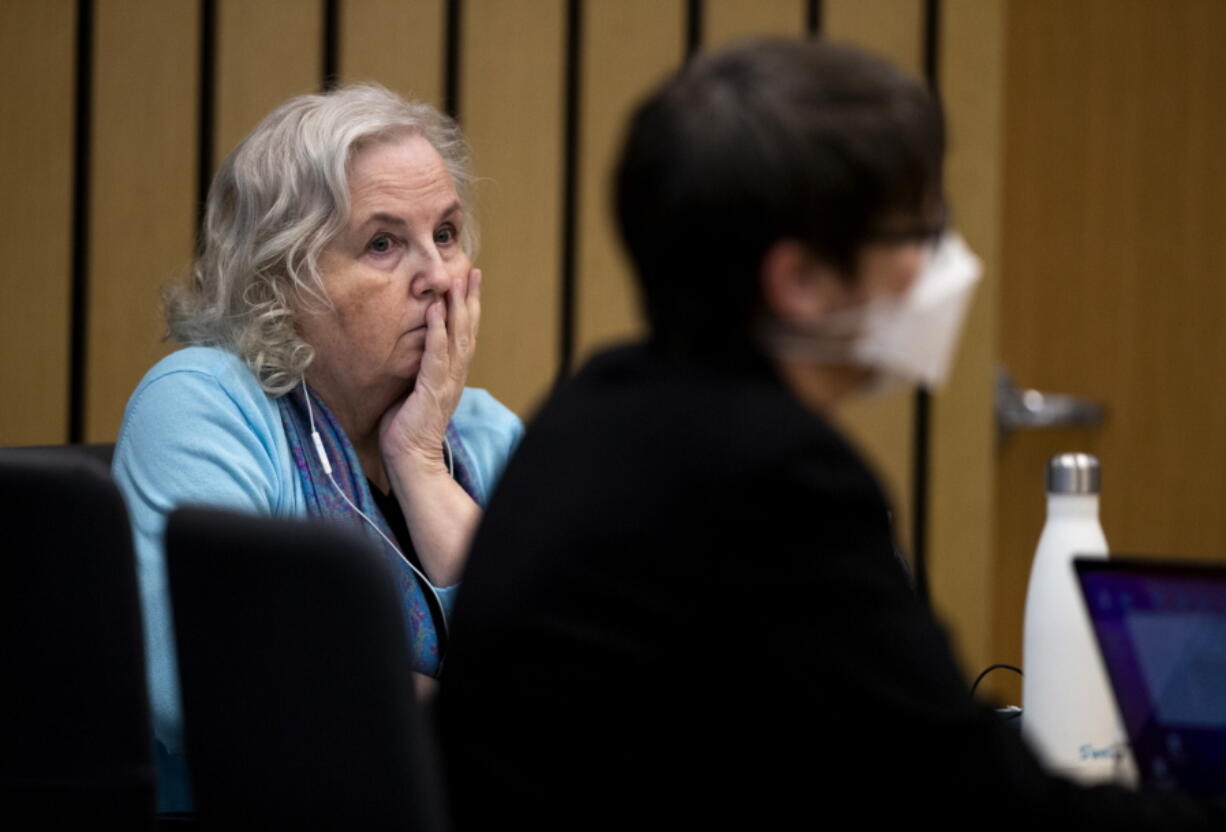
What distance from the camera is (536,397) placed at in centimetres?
322

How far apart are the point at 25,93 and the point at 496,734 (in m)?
2.27

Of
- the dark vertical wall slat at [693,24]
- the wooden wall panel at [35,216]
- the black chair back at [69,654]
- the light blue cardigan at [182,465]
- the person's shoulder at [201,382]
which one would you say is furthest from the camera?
the dark vertical wall slat at [693,24]

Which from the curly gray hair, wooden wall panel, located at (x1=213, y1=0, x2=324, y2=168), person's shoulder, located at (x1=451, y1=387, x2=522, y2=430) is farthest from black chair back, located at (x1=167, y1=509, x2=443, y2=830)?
wooden wall panel, located at (x1=213, y1=0, x2=324, y2=168)

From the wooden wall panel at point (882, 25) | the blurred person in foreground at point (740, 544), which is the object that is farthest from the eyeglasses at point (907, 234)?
the wooden wall panel at point (882, 25)

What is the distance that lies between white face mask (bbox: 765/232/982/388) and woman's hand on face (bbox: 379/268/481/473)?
1.10 meters

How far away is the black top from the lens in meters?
0.99

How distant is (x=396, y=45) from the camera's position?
3127 mm

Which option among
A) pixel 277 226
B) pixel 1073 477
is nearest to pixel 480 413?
pixel 277 226

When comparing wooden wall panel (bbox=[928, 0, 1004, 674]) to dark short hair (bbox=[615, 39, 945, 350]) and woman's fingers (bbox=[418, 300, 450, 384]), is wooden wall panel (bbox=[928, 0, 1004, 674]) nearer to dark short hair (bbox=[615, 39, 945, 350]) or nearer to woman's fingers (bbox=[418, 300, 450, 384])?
woman's fingers (bbox=[418, 300, 450, 384])

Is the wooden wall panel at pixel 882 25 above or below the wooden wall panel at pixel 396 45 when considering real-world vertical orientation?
above

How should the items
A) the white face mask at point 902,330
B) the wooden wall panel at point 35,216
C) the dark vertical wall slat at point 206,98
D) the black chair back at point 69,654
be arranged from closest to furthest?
the white face mask at point 902,330 → the black chair back at point 69,654 → the wooden wall panel at point 35,216 → the dark vertical wall slat at point 206,98

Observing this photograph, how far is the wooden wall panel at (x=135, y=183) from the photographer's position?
2.99m

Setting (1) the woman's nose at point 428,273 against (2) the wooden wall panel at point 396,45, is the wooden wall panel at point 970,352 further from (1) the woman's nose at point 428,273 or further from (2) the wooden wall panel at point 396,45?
(1) the woman's nose at point 428,273

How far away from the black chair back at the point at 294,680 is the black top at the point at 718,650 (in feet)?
0.19
